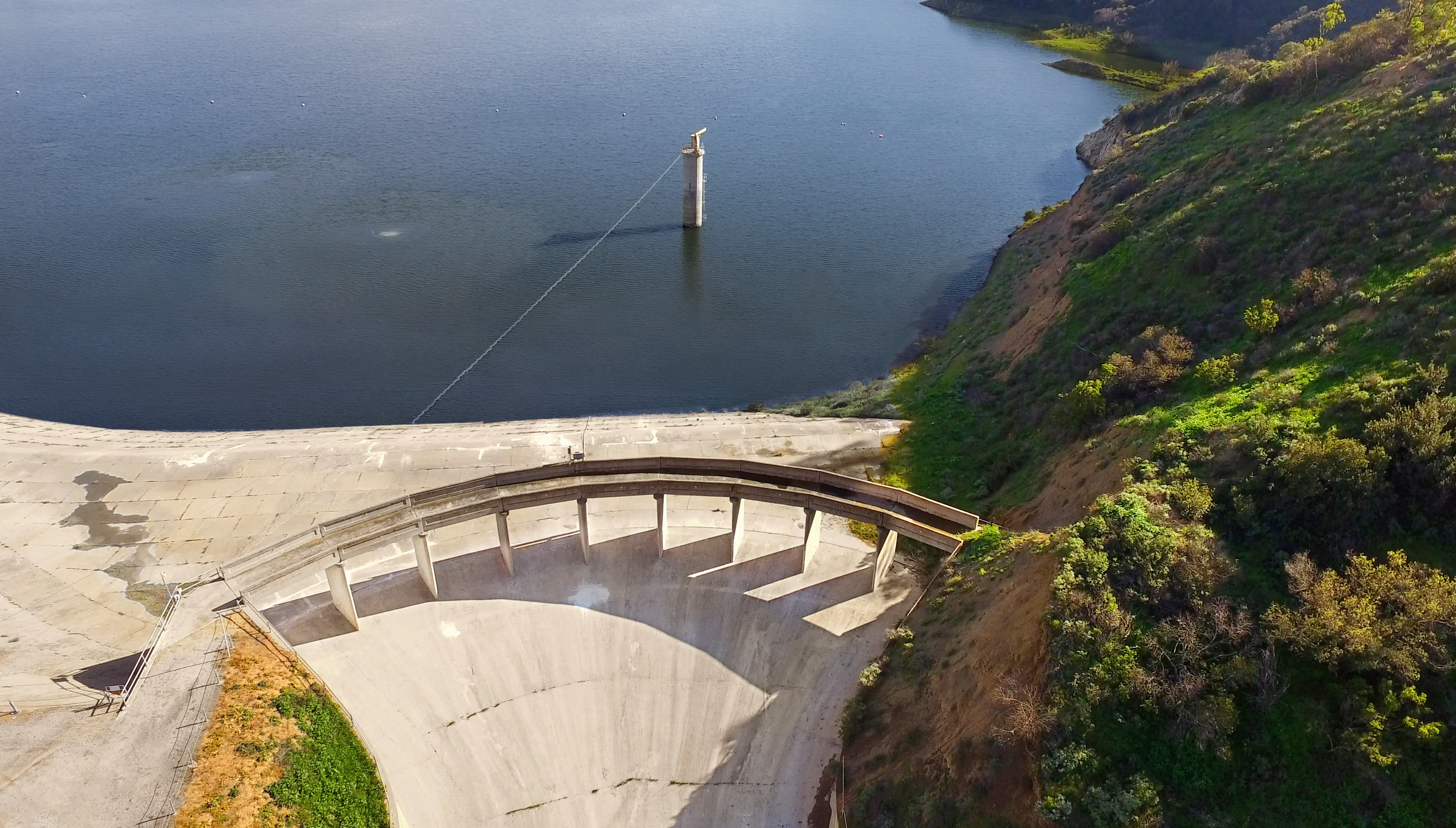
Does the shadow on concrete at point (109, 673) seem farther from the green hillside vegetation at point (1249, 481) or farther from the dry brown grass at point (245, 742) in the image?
the green hillside vegetation at point (1249, 481)

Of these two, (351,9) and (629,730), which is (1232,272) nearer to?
(629,730)

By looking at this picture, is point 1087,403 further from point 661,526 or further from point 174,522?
point 174,522

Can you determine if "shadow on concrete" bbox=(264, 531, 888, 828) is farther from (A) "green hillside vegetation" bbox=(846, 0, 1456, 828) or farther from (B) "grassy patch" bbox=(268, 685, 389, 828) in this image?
(B) "grassy patch" bbox=(268, 685, 389, 828)

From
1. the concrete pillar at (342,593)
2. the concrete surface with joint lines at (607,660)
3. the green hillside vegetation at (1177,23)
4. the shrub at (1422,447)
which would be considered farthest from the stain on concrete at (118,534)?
the green hillside vegetation at (1177,23)

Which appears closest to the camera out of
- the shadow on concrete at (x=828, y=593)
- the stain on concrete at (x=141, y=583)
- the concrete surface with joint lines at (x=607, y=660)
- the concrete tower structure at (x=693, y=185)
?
the concrete surface with joint lines at (x=607, y=660)

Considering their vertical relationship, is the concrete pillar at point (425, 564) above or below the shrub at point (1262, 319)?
below

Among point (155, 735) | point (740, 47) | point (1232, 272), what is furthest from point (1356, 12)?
point (155, 735)

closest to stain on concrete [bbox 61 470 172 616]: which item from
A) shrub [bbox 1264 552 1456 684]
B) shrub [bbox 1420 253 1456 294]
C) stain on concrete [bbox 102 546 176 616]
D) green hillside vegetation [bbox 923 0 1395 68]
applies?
stain on concrete [bbox 102 546 176 616]
